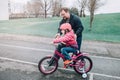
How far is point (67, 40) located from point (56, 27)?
24.6 ft

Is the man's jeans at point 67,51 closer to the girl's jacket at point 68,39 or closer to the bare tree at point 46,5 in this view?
the girl's jacket at point 68,39

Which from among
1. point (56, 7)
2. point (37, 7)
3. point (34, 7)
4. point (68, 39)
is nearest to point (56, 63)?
point (68, 39)

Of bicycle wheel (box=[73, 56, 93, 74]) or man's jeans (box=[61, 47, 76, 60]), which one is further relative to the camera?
bicycle wheel (box=[73, 56, 93, 74])

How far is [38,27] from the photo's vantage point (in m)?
13.5

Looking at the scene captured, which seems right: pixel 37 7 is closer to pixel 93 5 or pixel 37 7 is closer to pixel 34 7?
pixel 34 7

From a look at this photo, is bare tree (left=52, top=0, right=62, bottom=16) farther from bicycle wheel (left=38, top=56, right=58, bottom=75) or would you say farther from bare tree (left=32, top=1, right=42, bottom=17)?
bicycle wheel (left=38, top=56, right=58, bottom=75)

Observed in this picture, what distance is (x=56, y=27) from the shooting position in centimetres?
1279

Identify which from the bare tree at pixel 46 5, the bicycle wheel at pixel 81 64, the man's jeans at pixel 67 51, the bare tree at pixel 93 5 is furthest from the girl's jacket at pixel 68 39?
the bare tree at pixel 46 5

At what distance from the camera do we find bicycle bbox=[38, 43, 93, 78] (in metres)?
5.60

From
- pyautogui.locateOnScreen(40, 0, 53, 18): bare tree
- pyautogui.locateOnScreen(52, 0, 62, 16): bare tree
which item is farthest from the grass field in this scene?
pyautogui.locateOnScreen(40, 0, 53, 18): bare tree

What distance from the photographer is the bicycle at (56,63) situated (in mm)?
5598

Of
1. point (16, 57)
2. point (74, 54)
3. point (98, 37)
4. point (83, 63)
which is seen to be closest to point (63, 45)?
point (74, 54)

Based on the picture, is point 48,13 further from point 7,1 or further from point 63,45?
point 63,45

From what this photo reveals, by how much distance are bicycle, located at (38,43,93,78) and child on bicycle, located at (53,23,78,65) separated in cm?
15
